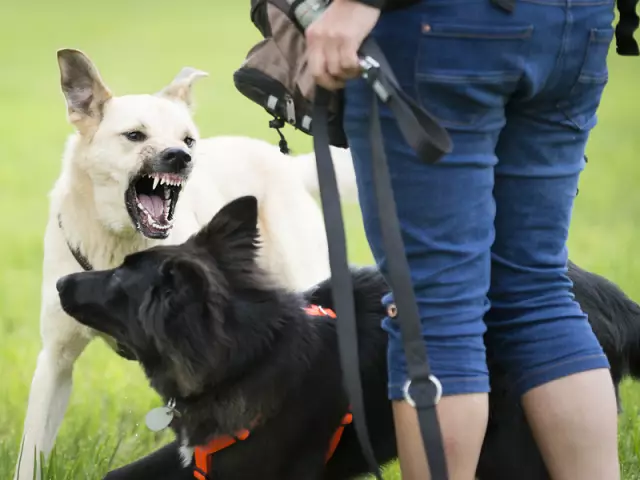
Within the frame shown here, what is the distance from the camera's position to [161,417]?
2.70 m

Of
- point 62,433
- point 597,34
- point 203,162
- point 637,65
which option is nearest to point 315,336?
point 597,34

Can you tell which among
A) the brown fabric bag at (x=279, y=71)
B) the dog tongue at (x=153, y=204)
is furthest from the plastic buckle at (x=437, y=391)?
the dog tongue at (x=153, y=204)

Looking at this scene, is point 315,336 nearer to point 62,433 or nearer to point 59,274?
point 59,274

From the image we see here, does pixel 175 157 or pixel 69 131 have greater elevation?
pixel 175 157

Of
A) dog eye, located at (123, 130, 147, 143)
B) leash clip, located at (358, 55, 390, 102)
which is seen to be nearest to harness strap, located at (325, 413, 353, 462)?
leash clip, located at (358, 55, 390, 102)

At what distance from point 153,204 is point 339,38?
2.02 meters

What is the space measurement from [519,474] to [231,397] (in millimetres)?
719

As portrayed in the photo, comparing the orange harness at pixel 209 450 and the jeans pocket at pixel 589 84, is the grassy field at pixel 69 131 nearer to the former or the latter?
the orange harness at pixel 209 450

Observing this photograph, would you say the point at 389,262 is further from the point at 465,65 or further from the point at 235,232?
the point at 235,232

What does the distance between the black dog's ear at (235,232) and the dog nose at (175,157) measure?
87 cm

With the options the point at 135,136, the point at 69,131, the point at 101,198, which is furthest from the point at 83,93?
the point at 69,131

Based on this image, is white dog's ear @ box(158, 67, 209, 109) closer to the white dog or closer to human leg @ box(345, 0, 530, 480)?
the white dog

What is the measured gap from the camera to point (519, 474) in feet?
8.61

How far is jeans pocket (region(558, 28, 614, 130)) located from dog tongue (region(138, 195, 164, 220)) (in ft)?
6.28
